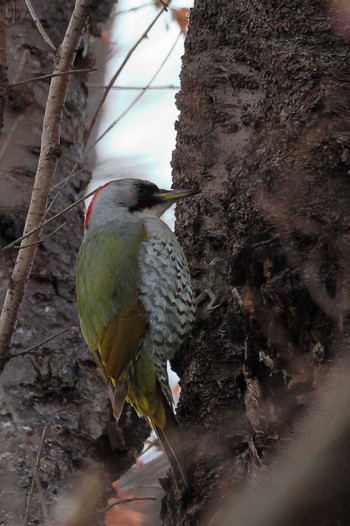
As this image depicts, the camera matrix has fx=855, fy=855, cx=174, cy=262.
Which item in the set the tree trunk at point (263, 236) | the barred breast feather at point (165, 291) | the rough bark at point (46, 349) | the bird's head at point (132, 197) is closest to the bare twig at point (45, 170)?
the rough bark at point (46, 349)

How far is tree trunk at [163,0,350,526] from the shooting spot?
2.30 metres

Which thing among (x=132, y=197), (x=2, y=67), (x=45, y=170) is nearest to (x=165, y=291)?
(x=132, y=197)

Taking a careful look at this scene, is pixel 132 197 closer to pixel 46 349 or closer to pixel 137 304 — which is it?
pixel 137 304

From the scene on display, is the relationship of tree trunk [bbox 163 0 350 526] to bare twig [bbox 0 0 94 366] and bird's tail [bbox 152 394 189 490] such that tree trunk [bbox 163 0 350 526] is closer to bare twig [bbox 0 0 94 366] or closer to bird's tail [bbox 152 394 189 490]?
bird's tail [bbox 152 394 189 490]

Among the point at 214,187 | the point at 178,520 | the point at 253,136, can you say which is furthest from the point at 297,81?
the point at 178,520

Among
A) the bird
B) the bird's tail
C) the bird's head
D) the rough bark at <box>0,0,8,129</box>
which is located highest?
the rough bark at <box>0,0,8,129</box>

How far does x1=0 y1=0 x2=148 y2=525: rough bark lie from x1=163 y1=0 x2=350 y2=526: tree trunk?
18.1 inches

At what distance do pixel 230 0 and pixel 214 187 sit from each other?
0.80m

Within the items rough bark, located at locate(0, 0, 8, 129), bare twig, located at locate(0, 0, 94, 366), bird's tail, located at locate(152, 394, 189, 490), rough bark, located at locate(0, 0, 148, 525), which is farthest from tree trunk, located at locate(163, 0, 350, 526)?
rough bark, located at locate(0, 0, 8, 129)

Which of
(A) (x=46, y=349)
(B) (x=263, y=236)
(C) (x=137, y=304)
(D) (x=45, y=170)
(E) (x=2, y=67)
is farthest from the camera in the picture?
(C) (x=137, y=304)

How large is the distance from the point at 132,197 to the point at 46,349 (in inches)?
46.4

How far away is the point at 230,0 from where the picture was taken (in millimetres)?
3629

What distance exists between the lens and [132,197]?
4465mm

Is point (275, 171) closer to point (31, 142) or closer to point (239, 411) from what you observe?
point (239, 411)
